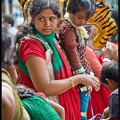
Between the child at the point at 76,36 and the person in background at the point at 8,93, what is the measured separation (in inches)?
31.0

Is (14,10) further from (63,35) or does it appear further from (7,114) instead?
(7,114)

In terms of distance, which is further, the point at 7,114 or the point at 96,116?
the point at 96,116

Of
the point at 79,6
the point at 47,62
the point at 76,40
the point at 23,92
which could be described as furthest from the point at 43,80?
the point at 79,6

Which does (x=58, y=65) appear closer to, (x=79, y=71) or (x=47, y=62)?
(x=47, y=62)

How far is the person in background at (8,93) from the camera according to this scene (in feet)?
5.16

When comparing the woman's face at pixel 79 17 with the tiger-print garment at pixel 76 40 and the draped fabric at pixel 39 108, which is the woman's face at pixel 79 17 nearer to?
the tiger-print garment at pixel 76 40

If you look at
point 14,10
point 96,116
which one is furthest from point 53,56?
point 14,10

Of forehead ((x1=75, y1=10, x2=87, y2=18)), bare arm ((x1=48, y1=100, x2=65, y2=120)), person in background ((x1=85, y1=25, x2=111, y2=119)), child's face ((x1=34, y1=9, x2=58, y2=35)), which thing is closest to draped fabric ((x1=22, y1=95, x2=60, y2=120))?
bare arm ((x1=48, y1=100, x2=65, y2=120))

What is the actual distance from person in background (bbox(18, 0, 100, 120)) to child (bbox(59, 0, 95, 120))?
0.21ft

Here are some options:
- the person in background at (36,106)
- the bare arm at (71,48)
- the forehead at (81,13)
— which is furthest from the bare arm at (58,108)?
the forehead at (81,13)

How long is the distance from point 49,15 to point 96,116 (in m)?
0.85

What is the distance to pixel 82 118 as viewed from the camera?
263 cm

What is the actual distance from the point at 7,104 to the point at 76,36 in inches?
43.0

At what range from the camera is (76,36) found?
2570mm
